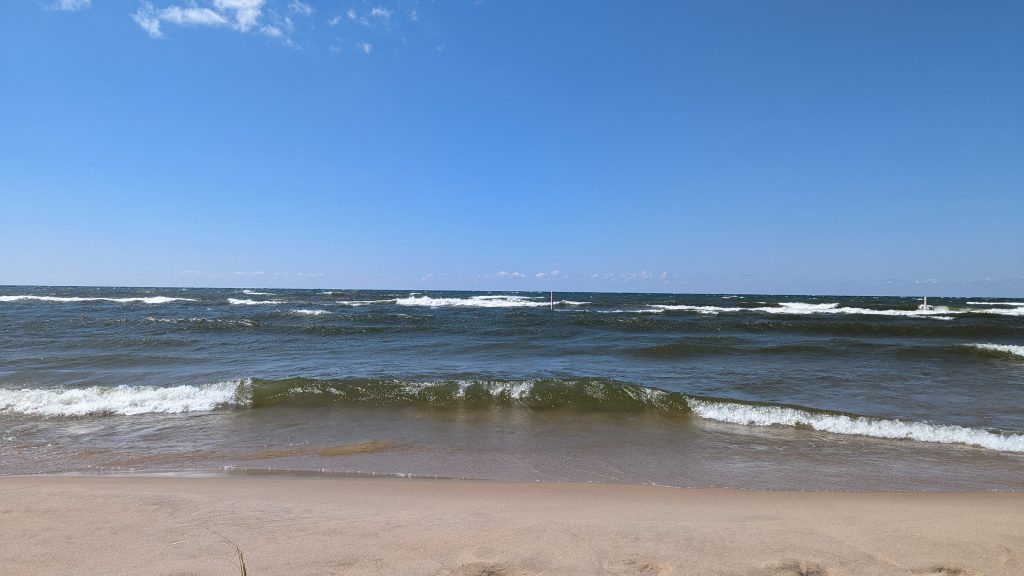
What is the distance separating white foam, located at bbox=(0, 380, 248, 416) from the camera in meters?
7.51

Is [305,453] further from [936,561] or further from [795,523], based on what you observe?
[936,561]

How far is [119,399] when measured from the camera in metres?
7.91

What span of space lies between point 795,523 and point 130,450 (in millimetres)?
6820

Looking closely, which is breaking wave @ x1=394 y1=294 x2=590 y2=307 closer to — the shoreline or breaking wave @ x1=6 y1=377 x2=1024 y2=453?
breaking wave @ x1=6 y1=377 x2=1024 y2=453

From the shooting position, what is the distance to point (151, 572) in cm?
254

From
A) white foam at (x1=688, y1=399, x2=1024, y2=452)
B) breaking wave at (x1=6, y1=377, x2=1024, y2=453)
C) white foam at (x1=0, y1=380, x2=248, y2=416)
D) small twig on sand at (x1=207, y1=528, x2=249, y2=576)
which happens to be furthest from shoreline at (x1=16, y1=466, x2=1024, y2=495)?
white foam at (x1=0, y1=380, x2=248, y2=416)

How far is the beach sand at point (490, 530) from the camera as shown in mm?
2697

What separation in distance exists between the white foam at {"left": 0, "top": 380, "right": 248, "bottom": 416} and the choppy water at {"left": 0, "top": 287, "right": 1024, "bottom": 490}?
0.04m

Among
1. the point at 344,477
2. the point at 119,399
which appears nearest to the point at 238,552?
the point at 344,477

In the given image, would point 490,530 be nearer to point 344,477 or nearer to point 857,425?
point 344,477

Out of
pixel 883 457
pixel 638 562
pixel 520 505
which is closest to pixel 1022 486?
pixel 883 457

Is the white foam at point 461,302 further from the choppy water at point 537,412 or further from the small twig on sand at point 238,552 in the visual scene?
the small twig on sand at point 238,552

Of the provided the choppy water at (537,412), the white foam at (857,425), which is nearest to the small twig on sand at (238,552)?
the choppy water at (537,412)

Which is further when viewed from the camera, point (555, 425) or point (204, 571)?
point (555, 425)
